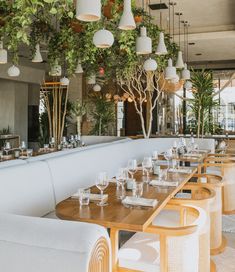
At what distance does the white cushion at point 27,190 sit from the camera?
9.50 feet

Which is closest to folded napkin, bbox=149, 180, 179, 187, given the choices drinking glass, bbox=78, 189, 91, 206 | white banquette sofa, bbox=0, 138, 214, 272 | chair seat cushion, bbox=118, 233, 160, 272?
chair seat cushion, bbox=118, 233, 160, 272

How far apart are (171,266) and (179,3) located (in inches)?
237

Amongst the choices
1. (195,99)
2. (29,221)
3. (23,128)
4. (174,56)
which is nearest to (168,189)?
(29,221)

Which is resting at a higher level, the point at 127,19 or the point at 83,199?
the point at 127,19

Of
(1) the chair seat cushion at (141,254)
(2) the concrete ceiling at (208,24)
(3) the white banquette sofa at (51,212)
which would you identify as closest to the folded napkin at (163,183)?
(1) the chair seat cushion at (141,254)

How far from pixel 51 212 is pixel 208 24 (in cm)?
678

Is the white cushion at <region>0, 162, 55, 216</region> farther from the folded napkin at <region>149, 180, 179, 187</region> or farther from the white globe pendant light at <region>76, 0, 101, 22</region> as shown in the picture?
the white globe pendant light at <region>76, 0, 101, 22</region>

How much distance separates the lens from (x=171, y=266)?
2076 mm

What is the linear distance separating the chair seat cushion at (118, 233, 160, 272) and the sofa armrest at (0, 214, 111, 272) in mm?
764

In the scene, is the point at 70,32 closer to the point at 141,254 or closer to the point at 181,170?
the point at 181,170

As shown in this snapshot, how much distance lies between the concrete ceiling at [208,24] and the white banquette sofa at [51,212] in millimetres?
2992

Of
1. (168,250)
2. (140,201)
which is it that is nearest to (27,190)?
(140,201)

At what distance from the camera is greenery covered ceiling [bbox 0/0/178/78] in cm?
316

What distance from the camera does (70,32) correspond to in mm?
4820
